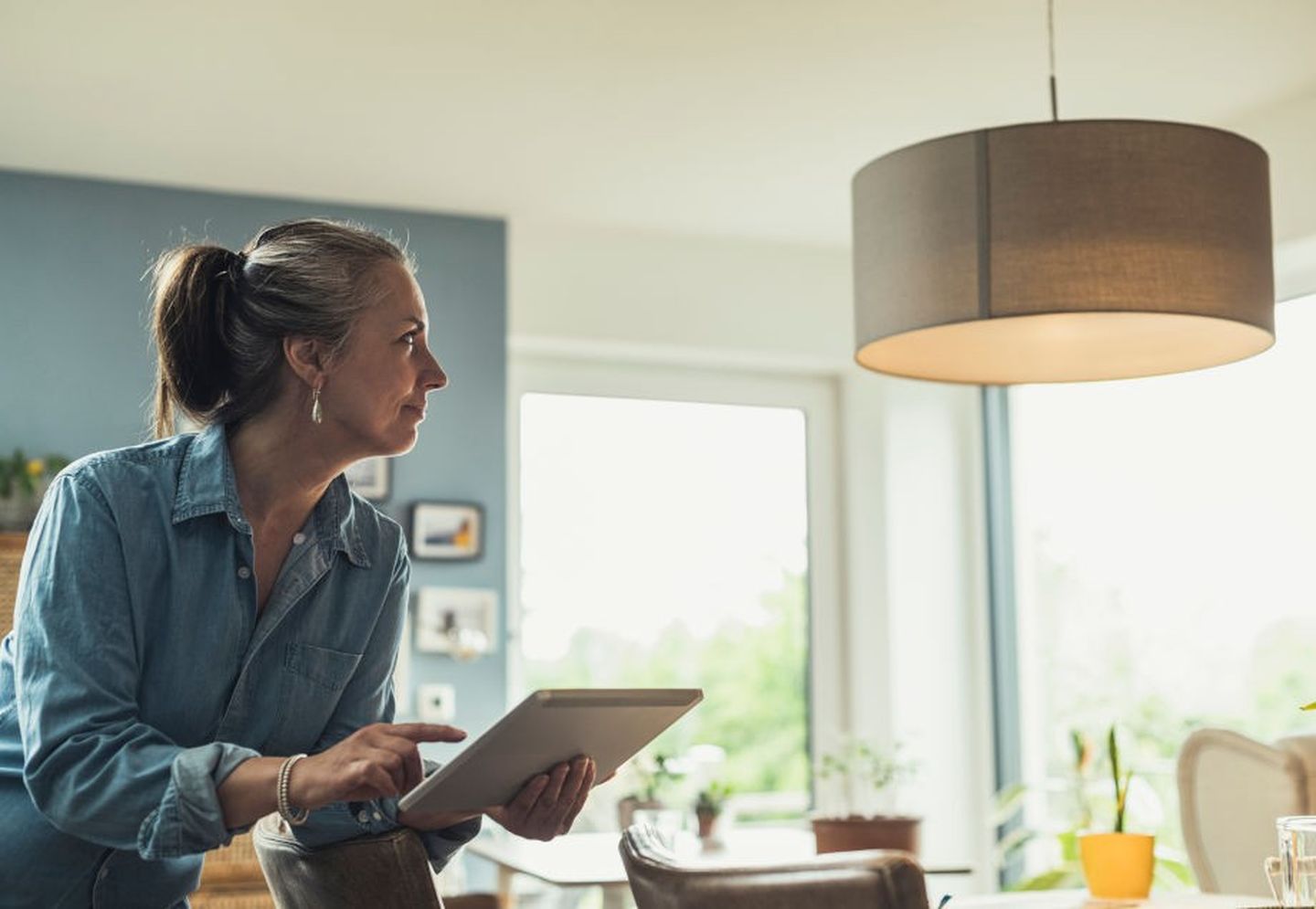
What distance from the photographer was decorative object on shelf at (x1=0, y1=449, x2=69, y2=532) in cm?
427

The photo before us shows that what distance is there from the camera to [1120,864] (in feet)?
9.00

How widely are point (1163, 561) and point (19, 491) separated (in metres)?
3.15

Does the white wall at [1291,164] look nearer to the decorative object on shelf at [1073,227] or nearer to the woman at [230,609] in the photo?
the decorative object on shelf at [1073,227]

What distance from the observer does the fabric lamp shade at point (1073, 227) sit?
2.32m

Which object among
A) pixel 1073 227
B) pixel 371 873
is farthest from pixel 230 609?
pixel 1073 227

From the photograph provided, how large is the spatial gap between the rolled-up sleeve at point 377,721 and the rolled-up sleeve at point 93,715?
0.19 metres

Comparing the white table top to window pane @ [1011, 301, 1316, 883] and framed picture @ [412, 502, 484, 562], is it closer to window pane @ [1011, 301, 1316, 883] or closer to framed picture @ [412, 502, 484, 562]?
window pane @ [1011, 301, 1316, 883]

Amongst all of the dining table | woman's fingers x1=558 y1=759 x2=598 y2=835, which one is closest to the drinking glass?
woman's fingers x1=558 y1=759 x2=598 y2=835

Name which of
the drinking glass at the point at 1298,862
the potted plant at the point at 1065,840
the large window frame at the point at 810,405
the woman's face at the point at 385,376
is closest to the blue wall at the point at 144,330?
the large window frame at the point at 810,405

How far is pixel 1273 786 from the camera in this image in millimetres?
3379

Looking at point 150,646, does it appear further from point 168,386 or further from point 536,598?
point 536,598

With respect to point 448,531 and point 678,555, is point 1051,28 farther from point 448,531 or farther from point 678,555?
point 678,555

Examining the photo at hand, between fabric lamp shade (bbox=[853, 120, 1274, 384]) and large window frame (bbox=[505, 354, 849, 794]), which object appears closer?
fabric lamp shade (bbox=[853, 120, 1274, 384])

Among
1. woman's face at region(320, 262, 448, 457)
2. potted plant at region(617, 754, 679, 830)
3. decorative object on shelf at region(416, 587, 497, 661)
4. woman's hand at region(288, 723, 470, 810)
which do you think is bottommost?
potted plant at region(617, 754, 679, 830)
